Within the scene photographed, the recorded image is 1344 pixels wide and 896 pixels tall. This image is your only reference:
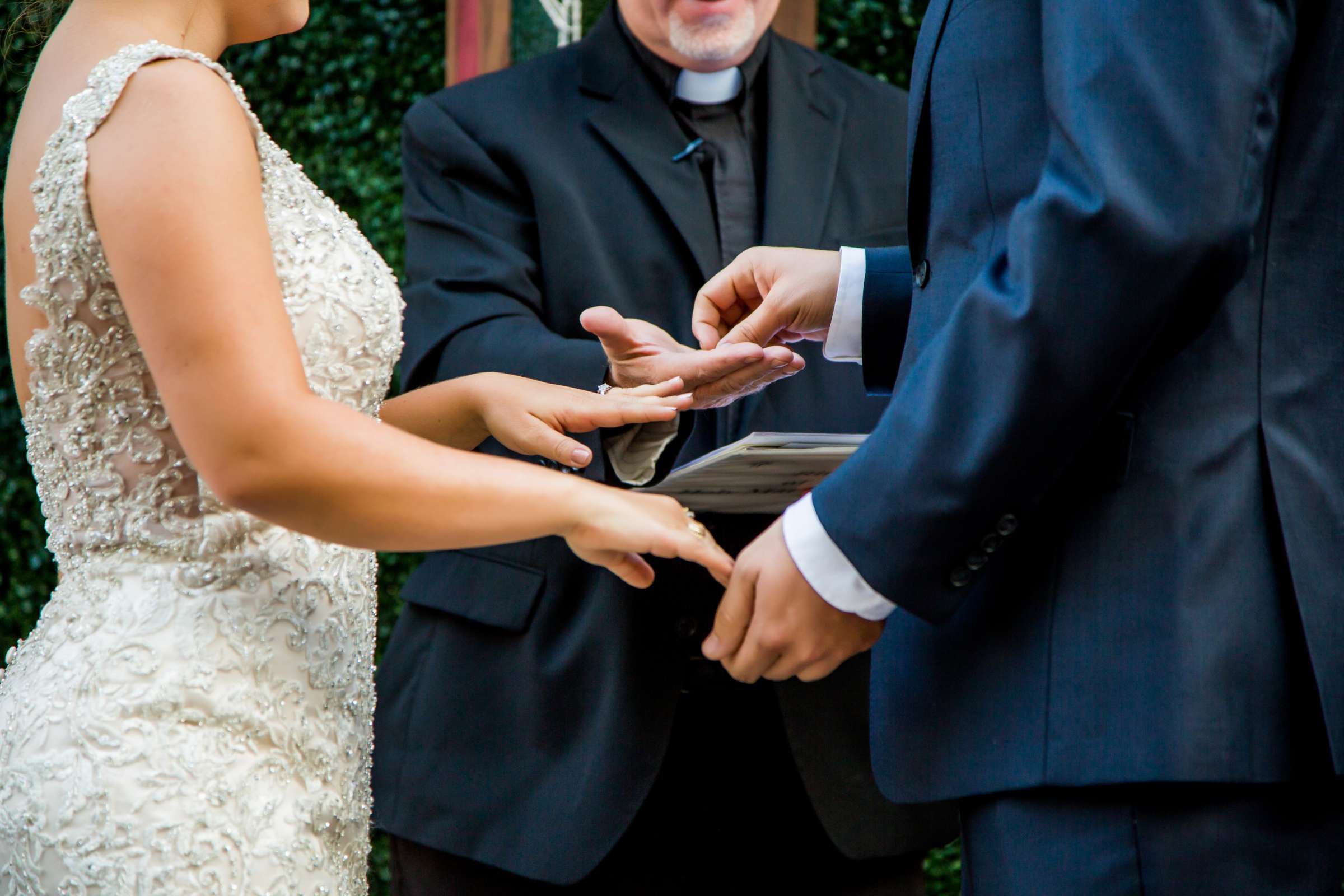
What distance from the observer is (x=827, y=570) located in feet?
4.40

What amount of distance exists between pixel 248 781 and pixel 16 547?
9.98 feet

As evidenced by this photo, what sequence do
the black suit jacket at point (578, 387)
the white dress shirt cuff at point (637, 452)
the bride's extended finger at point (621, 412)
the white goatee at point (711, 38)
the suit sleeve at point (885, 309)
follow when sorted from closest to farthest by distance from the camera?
the bride's extended finger at point (621, 412)
the suit sleeve at point (885, 309)
the white dress shirt cuff at point (637, 452)
the black suit jacket at point (578, 387)
the white goatee at point (711, 38)

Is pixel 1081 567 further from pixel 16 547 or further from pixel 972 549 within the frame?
pixel 16 547

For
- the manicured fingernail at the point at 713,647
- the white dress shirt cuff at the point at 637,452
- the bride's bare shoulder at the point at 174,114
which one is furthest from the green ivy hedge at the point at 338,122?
the bride's bare shoulder at the point at 174,114

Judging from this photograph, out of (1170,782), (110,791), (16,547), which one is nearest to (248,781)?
Result: (110,791)

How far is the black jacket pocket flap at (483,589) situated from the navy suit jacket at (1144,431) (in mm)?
1033

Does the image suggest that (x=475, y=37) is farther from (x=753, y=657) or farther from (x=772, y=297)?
(x=753, y=657)

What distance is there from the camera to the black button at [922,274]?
1.46 metres

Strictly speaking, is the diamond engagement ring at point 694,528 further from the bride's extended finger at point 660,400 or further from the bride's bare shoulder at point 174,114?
the bride's bare shoulder at point 174,114

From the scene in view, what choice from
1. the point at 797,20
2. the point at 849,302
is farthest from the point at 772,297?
the point at 797,20

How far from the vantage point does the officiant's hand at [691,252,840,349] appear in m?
1.94

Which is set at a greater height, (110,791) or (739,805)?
(110,791)

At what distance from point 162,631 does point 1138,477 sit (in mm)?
993

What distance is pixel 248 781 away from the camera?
4.49ft
